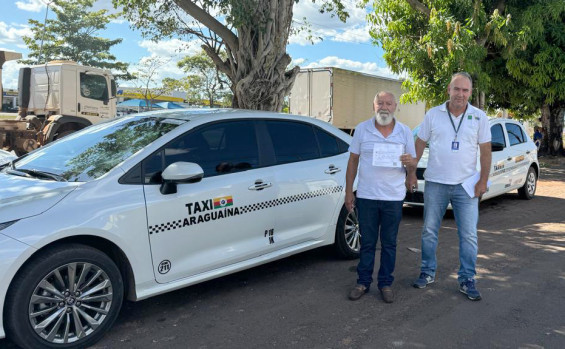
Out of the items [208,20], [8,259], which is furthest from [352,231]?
[208,20]

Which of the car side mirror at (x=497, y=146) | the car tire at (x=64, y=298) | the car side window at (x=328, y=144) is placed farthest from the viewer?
the car side mirror at (x=497, y=146)

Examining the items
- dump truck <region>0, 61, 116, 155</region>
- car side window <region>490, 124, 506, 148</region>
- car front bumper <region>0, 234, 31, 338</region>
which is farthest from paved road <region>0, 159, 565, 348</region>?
dump truck <region>0, 61, 116, 155</region>

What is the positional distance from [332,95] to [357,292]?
11.9 metres

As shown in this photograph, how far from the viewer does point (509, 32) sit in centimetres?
1247

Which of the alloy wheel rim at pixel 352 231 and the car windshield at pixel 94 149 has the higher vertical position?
the car windshield at pixel 94 149

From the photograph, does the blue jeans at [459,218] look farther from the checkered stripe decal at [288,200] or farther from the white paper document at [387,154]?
the checkered stripe decal at [288,200]

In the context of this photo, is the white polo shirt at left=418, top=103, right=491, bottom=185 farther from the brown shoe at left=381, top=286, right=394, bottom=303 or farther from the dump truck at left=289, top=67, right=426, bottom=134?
the dump truck at left=289, top=67, right=426, bottom=134

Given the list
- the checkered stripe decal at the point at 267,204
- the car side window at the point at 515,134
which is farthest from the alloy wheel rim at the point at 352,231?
the car side window at the point at 515,134

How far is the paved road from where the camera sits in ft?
11.4

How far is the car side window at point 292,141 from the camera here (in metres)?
4.62

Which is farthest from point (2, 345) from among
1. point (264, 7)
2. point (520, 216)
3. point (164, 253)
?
point (520, 216)

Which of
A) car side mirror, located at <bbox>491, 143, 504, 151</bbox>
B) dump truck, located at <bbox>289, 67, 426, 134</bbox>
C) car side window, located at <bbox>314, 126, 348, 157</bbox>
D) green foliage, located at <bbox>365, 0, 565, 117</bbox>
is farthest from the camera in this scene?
dump truck, located at <bbox>289, 67, 426, 134</bbox>

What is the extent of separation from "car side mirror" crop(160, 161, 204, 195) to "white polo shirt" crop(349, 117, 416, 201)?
56.1 inches

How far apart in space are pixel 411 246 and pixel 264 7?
14.2 feet
